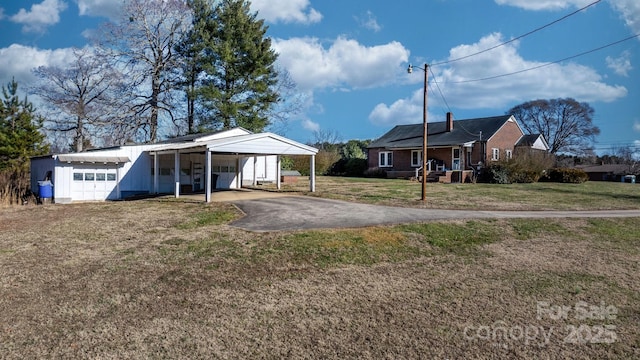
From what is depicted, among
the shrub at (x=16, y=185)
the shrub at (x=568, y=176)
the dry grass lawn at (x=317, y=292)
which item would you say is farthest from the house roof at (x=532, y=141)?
the shrub at (x=16, y=185)

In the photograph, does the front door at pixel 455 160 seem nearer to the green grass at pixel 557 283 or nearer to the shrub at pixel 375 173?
the shrub at pixel 375 173

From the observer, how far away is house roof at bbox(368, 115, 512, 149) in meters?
32.6

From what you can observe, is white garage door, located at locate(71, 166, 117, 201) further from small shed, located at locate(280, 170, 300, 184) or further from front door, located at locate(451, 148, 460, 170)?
front door, located at locate(451, 148, 460, 170)

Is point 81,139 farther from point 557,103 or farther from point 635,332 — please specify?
point 557,103

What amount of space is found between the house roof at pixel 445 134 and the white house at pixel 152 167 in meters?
16.6

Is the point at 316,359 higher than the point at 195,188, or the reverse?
the point at 195,188

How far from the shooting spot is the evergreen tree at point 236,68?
102ft

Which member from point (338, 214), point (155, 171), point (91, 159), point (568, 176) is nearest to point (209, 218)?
point (338, 214)

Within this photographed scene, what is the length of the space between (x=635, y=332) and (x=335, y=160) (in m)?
35.3

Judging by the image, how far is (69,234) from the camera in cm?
1000

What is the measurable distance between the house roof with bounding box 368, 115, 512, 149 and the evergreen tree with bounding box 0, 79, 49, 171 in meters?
26.8

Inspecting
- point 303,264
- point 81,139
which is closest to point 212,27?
point 81,139

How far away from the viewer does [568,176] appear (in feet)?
93.4

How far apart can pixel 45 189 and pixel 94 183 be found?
196cm
